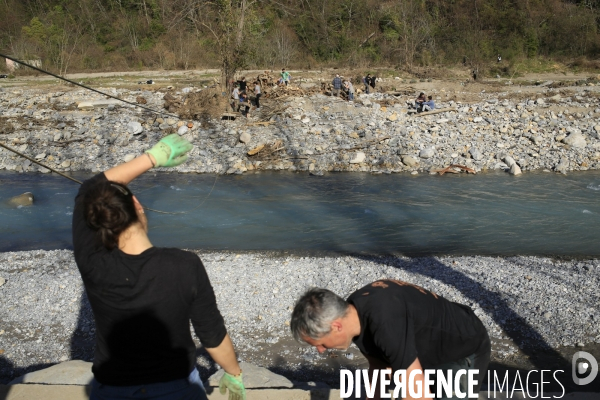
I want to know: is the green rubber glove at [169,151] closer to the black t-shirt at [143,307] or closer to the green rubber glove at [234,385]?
the black t-shirt at [143,307]

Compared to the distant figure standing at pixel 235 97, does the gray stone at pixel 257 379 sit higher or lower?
lower

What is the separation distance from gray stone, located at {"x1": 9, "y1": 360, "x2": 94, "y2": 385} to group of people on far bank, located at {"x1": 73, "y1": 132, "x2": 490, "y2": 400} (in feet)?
7.29

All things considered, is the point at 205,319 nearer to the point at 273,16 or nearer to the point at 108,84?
the point at 108,84

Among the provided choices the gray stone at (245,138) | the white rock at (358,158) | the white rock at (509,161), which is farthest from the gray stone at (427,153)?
the gray stone at (245,138)

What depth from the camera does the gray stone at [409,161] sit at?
49.9 feet

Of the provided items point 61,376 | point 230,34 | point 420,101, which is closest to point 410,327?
point 61,376

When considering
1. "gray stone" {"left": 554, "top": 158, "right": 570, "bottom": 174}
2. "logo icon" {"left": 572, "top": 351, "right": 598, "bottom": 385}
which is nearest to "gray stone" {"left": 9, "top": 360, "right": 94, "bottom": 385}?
"logo icon" {"left": 572, "top": 351, "right": 598, "bottom": 385}

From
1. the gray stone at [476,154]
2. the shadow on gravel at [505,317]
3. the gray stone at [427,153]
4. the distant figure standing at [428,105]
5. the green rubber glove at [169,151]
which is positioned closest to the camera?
the green rubber glove at [169,151]

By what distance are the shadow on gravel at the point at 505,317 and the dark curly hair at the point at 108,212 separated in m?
4.24

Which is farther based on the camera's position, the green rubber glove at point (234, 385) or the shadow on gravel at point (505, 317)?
A: the shadow on gravel at point (505, 317)

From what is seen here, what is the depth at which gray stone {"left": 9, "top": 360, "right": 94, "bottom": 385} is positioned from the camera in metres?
4.28

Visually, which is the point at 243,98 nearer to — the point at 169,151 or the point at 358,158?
the point at 358,158

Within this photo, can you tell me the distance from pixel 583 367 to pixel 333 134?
12269mm

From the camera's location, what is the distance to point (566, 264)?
8.48m
